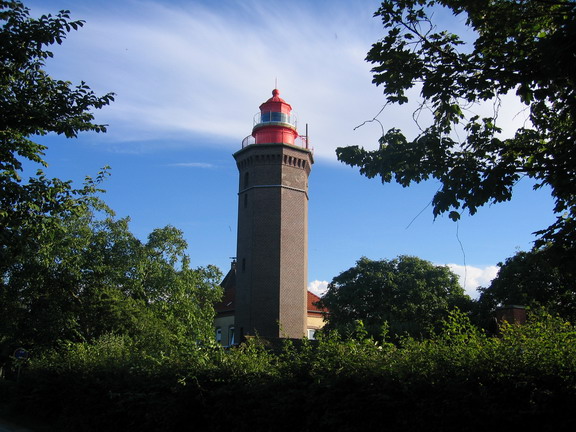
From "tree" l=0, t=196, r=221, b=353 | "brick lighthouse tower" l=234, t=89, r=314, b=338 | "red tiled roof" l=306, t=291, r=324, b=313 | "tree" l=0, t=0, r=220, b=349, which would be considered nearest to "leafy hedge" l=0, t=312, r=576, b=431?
"tree" l=0, t=0, r=220, b=349

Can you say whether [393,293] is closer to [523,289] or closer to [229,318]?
[523,289]

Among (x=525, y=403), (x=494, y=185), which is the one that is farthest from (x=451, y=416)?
(x=494, y=185)

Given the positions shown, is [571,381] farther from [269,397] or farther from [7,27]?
[7,27]

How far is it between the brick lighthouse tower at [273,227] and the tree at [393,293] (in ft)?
19.6

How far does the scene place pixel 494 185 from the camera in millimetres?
7621

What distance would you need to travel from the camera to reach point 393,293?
4138 cm

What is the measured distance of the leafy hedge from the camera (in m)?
5.93

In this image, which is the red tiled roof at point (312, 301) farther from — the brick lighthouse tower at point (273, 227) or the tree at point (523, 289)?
the tree at point (523, 289)

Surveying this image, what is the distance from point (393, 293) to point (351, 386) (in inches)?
1371

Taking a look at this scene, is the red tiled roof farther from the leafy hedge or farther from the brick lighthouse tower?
Answer: the leafy hedge

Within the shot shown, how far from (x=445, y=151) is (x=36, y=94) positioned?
25.4 ft

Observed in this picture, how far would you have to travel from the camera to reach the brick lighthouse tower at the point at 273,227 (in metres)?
35.7

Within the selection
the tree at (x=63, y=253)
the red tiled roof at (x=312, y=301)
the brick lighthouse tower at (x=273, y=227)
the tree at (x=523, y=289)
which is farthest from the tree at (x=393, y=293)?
the red tiled roof at (x=312, y=301)

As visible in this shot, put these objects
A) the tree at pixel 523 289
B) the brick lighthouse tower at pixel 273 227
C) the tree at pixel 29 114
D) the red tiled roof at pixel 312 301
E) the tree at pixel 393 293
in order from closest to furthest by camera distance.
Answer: the tree at pixel 29 114 → the tree at pixel 523 289 → the brick lighthouse tower at pixel 273 227 → the tree at pixel 393 293 → the red tiled roof at pixel 312 301
